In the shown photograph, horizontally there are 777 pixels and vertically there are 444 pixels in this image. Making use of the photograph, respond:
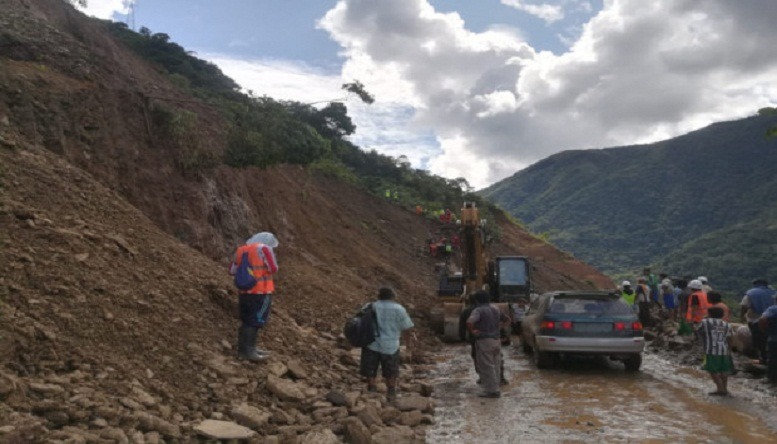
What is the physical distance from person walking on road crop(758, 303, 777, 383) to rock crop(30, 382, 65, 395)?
31.1 ft

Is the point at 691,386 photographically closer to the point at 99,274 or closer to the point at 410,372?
the point at 410,372

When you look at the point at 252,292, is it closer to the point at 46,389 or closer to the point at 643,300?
the point at 46,389

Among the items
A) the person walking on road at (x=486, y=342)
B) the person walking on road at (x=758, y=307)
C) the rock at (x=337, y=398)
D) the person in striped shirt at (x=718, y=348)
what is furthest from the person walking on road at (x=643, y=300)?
the rock at (x=337, y=398)

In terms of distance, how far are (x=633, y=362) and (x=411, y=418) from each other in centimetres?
566

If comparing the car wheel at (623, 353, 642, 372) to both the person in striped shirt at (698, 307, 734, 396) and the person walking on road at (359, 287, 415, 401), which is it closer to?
the person in striped shirt at (698, 307, 734, 396)

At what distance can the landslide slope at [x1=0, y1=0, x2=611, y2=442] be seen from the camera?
550 cm

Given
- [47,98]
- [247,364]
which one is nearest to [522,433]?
[247,364]

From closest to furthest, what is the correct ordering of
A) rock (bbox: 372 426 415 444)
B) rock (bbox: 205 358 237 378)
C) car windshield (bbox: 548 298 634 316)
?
rock (bbox: 372 426 415 444) → rock (bbox: 205 358 237 378) → car windshield (bbox: 548 298 634 316)

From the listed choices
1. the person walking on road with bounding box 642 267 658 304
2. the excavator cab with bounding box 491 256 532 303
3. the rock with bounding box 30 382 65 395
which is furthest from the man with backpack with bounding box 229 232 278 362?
the person walking on road with bounding box 642 267 658 304

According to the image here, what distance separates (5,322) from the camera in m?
5.54

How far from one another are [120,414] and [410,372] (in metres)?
6.22

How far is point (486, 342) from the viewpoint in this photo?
9.30m

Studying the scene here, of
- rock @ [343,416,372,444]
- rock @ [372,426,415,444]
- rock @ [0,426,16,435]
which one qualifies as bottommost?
rock @ [372,426,415,444]

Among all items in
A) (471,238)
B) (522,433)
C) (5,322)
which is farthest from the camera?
(471,238)
